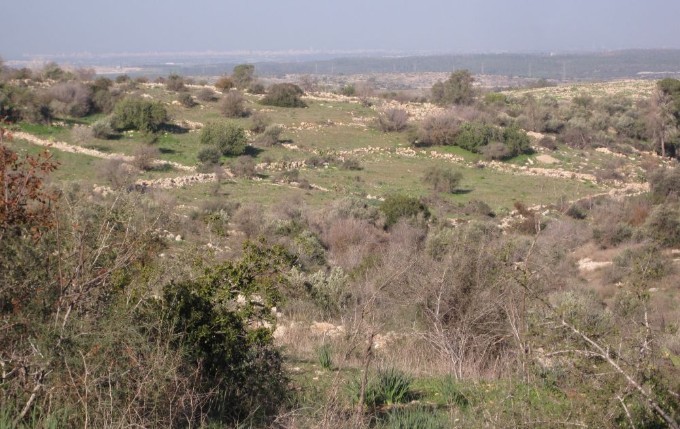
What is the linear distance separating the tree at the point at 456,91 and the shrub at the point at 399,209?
2942cm

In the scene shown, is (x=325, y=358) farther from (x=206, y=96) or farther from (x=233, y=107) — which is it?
(x=206, y=96)

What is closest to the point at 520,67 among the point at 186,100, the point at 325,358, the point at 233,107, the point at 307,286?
the point at 233,107

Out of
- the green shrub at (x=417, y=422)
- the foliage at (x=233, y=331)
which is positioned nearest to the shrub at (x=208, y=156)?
the foliage at (x=233, y=331)

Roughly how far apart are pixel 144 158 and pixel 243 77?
2280 centimetres

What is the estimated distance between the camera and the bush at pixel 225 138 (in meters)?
29.3

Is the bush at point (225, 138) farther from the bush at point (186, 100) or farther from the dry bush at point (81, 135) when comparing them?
the bush at point (186, 100)

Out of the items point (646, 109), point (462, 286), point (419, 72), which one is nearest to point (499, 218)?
point (462, 286)

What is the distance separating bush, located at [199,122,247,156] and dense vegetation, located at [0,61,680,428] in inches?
5.9

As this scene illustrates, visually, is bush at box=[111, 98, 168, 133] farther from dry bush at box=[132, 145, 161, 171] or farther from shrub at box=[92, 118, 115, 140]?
dry bush at box=[132, 145, 161, 171]

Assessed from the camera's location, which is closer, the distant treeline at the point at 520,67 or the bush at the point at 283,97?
the bush at the point at 283,97

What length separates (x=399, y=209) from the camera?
2092 centimetres

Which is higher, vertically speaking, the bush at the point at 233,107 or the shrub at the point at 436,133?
the bush at the point at 233,107

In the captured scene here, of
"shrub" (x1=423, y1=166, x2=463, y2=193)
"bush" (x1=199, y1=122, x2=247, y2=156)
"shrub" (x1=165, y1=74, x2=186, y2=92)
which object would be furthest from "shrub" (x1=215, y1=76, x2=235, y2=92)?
"shrub" (x1=423, y1=166, x2=463, y2=193)

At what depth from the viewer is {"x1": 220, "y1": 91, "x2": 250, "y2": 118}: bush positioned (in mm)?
36594
